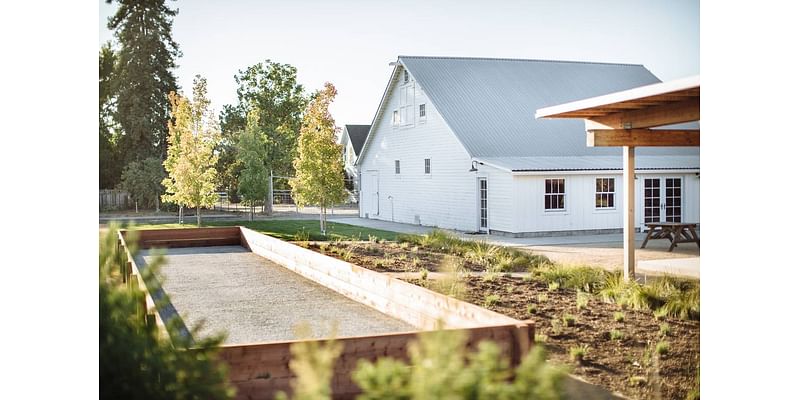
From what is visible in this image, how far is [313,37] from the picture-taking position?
474 cm

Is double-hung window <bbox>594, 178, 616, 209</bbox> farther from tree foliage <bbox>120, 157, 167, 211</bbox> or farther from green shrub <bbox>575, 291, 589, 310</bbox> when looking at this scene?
tree foliage <bbox>120, 157, 167, 211</bbox>

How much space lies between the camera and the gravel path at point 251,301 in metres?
4.62

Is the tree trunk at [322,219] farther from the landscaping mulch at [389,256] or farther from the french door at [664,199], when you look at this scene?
the french door at [664,199]

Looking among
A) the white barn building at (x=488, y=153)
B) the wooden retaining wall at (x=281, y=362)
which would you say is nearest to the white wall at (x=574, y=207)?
the white barn building at (x=488, y=153)

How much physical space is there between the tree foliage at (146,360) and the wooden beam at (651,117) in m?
4.25

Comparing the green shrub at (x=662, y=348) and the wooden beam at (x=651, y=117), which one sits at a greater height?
the wooden beam at (x=651, y=117)

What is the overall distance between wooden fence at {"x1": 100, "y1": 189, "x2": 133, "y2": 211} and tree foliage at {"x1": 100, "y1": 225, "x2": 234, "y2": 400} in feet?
3.56

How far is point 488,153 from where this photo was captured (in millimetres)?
8016
